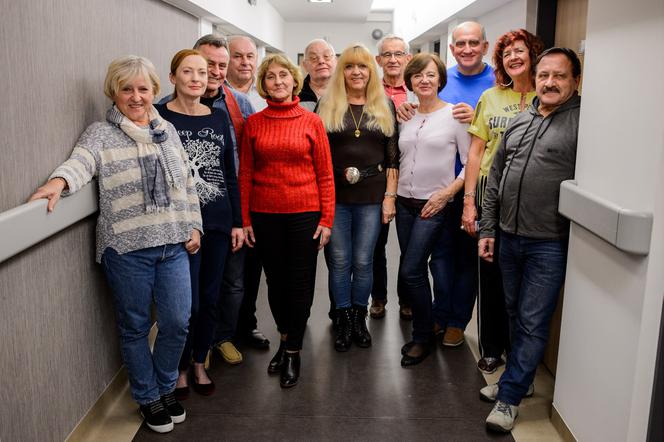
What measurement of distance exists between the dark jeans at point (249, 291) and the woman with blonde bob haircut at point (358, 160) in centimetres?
38

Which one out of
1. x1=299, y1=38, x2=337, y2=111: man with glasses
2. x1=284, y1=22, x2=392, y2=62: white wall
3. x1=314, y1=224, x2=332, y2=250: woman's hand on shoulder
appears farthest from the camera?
x1=284, y1=22, x2=392, y2=62: white wall

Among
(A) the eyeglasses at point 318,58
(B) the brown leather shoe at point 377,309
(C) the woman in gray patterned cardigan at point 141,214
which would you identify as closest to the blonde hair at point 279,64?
(C) the woman in gray patterned cardigan at point 141,214

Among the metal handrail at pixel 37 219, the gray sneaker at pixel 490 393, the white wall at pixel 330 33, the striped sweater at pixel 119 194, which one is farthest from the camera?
the white wall at pixel 330 33

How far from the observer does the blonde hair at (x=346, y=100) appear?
271 centimetres

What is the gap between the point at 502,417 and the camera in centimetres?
225

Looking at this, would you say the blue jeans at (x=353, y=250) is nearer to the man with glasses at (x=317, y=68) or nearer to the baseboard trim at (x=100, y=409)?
the man with glasses at (x=317, y=68)

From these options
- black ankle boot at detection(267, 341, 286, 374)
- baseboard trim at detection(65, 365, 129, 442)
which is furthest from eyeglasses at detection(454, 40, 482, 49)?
baseboard trim at detection(65, 365, 129, 442)

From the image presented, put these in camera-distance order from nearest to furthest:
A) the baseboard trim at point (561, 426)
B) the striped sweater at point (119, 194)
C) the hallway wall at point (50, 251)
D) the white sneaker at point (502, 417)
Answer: the hallway wall at point (50, 251)
the striped sweater at point (119, 194)
the baseboard trim at point (561, 426)
the white sneaker at point (502, 417)

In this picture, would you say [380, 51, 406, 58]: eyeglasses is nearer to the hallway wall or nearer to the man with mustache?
the man with mustache

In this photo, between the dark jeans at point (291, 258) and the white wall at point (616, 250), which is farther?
the dark jeans at point (291, 258)

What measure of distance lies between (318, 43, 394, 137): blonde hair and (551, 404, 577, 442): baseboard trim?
55.9 inches

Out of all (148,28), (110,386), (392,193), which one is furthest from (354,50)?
(110,386)

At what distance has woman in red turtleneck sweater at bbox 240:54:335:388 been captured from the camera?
2465 millimetres

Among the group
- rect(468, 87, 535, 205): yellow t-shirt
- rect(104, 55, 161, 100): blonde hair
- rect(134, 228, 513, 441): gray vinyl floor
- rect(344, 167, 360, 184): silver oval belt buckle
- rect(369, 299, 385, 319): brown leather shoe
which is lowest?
rect(134, 228, 513, 441): gray vinyl floor
